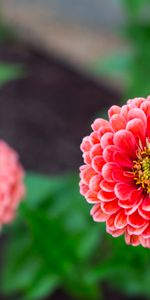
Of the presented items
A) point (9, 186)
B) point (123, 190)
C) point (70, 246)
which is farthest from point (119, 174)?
point (70, 246)

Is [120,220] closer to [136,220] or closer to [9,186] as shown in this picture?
[136,220]

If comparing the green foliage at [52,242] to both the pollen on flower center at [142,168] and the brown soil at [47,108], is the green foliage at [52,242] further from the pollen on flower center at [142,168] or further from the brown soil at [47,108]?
the brown soil at [47,108]

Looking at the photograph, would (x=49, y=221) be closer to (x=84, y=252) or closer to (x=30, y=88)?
(x=84, y=252)

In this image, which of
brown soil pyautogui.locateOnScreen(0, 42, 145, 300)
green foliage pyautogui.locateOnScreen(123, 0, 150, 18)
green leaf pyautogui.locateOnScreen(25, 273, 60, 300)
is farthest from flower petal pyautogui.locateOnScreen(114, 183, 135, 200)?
brown soil pyautogui.locateOnScreen(0, 42, 145, 300)

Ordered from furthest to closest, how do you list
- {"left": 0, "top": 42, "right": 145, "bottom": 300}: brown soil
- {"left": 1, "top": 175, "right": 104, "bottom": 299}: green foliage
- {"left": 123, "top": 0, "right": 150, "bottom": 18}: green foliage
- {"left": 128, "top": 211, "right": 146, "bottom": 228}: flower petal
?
{"left": 0, "top": 42, "right": 145, "bottom": 300}: brown soil < {"left": 123, "top": 0, "right": 150, "bottom": 18}: green foliage < {"left": 1, "top": 175, "right": 104, "bottom": 299}: green foliage < {"left": 128, "top": 211, "right": 146, "bottom": 228}: flower petal

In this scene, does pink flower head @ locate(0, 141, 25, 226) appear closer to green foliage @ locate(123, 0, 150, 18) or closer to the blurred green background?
the blurred green background

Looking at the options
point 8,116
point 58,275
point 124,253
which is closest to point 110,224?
point 124,253

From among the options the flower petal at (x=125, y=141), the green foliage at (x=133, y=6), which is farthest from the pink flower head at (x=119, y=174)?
the green foliage at (x=133, y=6)
